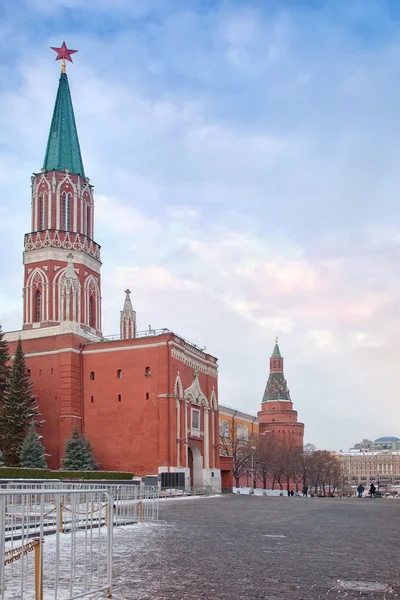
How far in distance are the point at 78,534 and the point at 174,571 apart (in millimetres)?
1926

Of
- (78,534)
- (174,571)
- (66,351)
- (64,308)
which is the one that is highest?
(64,308)

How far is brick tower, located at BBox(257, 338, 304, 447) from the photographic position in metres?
98.9

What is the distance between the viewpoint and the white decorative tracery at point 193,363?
49375 millimetres

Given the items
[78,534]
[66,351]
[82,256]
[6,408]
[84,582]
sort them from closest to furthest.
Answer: [84,582], [78,534], [6,408], [66,351], [82,256]

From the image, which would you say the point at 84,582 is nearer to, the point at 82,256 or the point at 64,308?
the point at 64,308

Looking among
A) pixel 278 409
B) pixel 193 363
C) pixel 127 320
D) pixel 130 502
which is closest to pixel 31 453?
pixel 193 363

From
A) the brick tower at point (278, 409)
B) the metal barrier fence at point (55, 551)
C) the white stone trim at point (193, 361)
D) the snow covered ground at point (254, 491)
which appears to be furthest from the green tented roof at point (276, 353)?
the metal barrier fence at point (55, 551)

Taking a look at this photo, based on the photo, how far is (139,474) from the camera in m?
47.1

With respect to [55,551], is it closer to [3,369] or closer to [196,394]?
[3,369]

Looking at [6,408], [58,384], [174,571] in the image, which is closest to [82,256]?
[58,384]

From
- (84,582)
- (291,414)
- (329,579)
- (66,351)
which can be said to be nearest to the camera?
(84,582)

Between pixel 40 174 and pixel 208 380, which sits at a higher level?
pixel 40 174

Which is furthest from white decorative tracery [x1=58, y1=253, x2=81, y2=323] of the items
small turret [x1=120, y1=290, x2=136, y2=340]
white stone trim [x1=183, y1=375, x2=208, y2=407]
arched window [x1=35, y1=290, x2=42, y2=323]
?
white stone trim [x1=183, y1=375, x2=208, y2=407]

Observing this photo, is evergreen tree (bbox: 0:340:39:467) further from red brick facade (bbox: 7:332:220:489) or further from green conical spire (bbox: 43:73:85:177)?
green conical spire (bbox: 43:73:85:177)
